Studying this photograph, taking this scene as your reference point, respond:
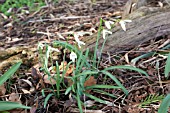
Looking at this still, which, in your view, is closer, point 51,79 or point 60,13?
point 51,79

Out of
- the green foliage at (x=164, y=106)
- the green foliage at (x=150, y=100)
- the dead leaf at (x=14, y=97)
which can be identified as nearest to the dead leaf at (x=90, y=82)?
the green foliage at (x=150, y=100)

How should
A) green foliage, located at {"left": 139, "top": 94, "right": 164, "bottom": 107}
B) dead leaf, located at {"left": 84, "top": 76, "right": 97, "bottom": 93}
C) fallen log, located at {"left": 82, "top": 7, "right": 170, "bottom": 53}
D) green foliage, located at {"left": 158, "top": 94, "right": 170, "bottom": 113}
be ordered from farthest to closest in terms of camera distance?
fallen log, located at {"left": 82, "top": 7, "right": 170, "bottom": 53}, dead leaf, located at {"left": 84, "top": 76, "right": 97, "bottom": 93}, green foliage, located at {"left": 139, "top": 94, "right": 164, "bottom": 107}, green foliage, located at {"left": 158, "top": 94, "right": 170, "bottom": 113}

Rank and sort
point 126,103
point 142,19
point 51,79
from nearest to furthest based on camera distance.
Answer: point 126,103
point 51,79
point 142,19

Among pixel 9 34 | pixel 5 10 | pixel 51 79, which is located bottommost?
pixel 51 79

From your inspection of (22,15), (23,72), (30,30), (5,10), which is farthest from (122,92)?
(5,10)

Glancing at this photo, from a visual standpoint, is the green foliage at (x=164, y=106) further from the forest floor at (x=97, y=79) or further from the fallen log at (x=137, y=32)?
the fallen log at (x=137, y=32)

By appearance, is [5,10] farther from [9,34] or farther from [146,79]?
[146,79]

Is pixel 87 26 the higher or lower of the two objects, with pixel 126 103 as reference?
higher

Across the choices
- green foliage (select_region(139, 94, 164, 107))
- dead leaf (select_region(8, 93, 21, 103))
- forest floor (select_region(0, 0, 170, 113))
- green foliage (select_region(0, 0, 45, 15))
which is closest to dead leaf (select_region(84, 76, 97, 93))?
forest floor (select_region(0, 0, 170, 113))

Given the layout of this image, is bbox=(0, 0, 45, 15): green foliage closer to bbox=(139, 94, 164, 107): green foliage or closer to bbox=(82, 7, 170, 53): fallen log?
bbox=(82, 7, 170, 53): fallen log
